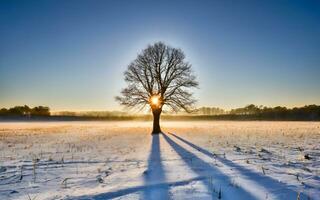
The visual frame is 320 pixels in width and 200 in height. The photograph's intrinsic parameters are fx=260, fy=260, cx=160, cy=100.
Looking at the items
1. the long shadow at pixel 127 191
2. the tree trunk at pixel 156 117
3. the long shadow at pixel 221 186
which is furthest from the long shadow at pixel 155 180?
the tree trunk at pixel 156 117

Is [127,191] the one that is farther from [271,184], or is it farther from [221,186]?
[271,184]

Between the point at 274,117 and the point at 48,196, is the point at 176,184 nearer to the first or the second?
the point at 48,196

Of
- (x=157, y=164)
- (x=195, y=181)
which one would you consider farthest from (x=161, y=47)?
(x=195, y=181)

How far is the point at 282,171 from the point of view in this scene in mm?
8773

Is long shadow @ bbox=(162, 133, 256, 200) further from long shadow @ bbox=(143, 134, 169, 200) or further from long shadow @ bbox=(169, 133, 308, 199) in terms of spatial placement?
long shadow @ bbox=(143, 134, 169, 200)

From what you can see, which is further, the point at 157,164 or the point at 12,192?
the point at 157,164

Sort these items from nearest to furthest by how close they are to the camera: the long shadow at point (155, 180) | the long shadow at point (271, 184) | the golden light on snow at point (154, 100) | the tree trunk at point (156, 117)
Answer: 1. the long shadow at point (271, 184)
2. the long shadow at point (155, 180)
3. the golden light on snow at point (154, 100)
4. the tree trunk at point (156, 117)

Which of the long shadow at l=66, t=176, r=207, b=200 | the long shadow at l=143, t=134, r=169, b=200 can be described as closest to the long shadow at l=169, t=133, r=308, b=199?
the long shadow at l=66, t=176, r=207, b=200

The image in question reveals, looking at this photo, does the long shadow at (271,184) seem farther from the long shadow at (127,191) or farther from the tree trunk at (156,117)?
the tree trunk at (156,117)

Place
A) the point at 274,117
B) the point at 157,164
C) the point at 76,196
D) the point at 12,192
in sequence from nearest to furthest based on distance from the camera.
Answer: the point at 76,196 < the point at 12,192 < the point at 157,164 < the point at 274,117

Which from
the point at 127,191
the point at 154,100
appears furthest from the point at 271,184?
the point at 154,100

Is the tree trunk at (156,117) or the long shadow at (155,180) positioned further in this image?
the tree trunk at (156,117)

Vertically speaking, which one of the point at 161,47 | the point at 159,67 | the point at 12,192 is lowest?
the point at 12,192

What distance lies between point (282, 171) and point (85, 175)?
6584 millimetres
